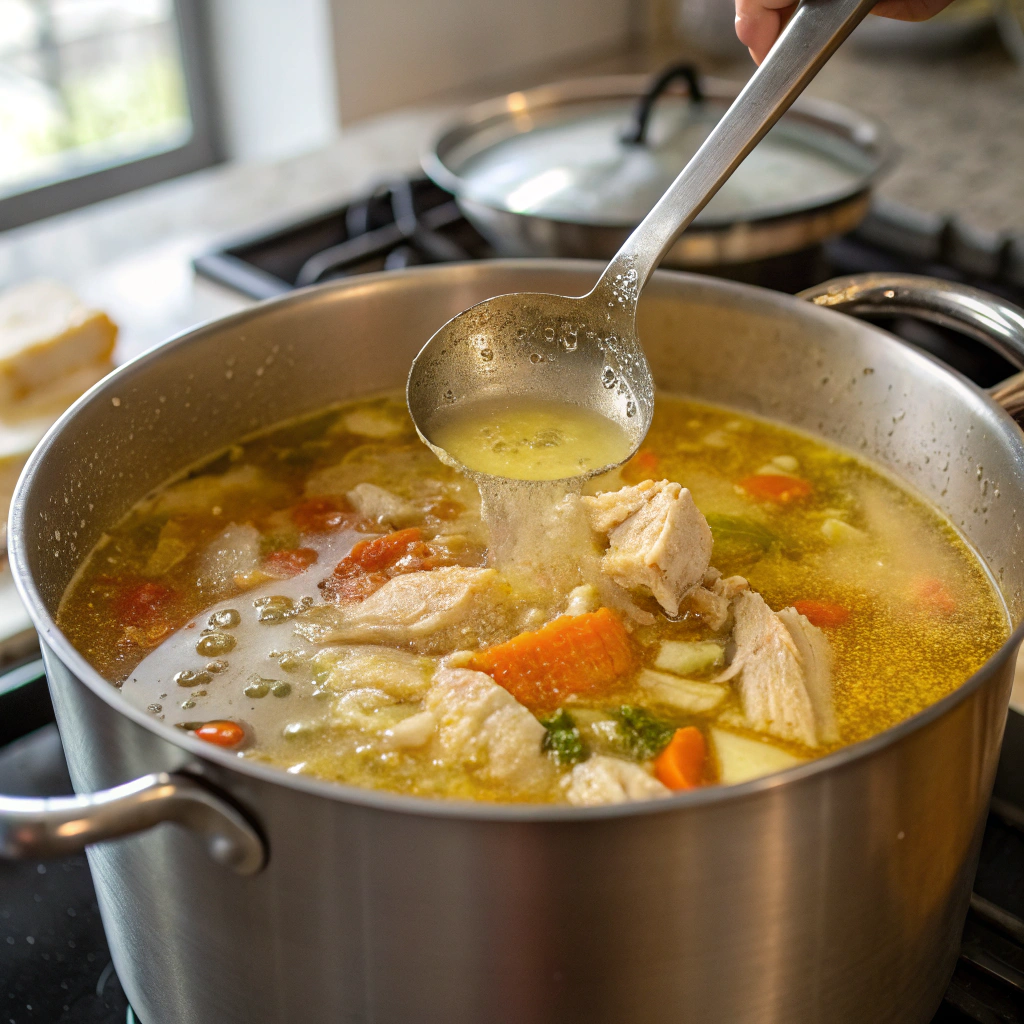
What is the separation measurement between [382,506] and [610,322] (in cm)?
37

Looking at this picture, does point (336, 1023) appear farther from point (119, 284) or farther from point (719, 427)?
point (119, 284)

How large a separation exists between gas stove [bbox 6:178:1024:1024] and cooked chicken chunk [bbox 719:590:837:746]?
0.96 ft

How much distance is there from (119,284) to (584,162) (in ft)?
3.11

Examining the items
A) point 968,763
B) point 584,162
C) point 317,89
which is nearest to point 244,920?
point 968,763

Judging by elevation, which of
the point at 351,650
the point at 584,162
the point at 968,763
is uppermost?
the point at 584,162

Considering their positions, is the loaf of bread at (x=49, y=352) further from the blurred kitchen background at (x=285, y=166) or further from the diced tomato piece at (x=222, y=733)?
the diced tomato piece at (x=222, y=733)

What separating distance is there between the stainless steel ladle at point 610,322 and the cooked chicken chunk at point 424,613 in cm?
14

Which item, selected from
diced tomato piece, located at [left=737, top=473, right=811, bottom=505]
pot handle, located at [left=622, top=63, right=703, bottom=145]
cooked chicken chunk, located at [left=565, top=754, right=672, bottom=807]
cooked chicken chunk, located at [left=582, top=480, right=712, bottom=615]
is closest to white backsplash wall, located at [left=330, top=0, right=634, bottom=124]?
pot handle, located at [left=622, top=63, right=703, bottom=145]

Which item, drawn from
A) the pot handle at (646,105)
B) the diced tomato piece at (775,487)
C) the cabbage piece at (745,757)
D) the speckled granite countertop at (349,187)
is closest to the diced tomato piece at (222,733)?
the cabbage piece at (745,757)

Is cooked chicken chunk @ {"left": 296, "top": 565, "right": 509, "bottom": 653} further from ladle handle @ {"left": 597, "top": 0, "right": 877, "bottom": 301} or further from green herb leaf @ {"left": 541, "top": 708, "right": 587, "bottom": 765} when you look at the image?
ladle handle @ {"left": 597, "top": 0, "right": 877, "bottom": 301}

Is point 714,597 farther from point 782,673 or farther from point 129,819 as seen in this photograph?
point 129,819

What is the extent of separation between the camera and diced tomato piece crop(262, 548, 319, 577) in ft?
4.44

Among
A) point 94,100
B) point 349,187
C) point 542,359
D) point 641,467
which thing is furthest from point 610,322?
point 94,100

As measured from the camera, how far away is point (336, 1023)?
87 centimetres
